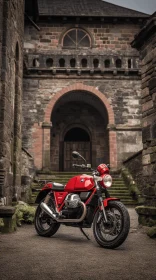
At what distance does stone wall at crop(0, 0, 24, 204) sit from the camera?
24.4 feet

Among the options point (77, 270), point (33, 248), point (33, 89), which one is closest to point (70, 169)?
point (33, 89)

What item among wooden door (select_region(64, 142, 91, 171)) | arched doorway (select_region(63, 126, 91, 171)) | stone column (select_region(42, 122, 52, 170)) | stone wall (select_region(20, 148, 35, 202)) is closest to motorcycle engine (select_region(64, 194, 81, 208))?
stone wall (select_region(20, 148, 35, 202))

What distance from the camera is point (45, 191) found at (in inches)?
228

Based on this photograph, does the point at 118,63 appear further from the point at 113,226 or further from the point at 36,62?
the point at 113,226

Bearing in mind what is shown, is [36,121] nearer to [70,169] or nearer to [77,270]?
[70,169]

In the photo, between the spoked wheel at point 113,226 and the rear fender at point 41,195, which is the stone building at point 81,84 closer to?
the rear fender at point 41,195

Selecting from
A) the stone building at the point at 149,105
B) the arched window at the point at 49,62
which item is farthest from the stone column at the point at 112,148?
the stone building at the point at 149,105

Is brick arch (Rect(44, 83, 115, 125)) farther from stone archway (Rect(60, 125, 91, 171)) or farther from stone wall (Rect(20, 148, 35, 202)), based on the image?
stone wall (Rect(20, 148, 35, 202))

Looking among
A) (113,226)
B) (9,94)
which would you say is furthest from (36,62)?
(113,226)

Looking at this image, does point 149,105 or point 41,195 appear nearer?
point 41,195

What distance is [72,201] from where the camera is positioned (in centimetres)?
500

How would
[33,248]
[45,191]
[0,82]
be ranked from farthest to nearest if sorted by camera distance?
[0,82] → [45,191] → [33,248]

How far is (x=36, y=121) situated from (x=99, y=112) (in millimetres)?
4150

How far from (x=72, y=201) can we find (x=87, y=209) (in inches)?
11.3
